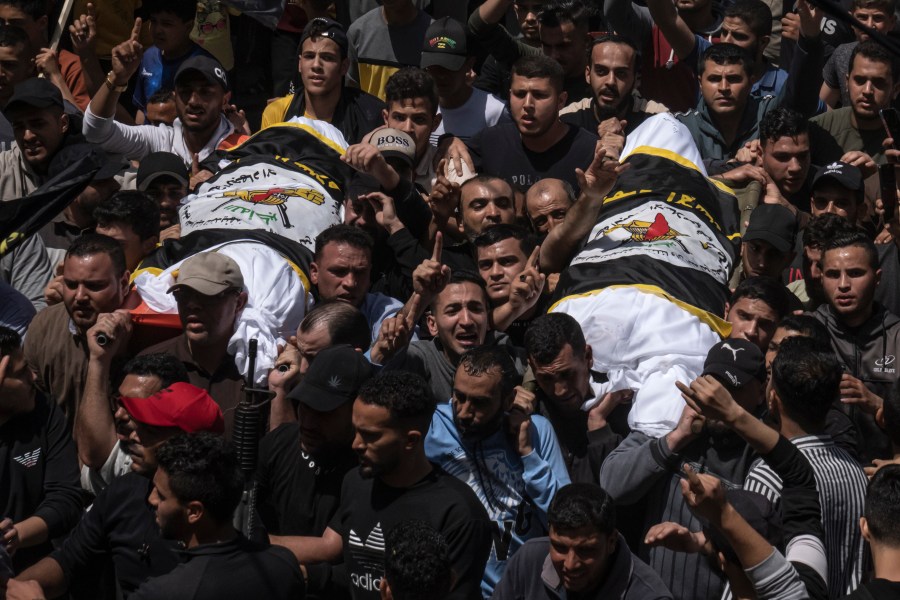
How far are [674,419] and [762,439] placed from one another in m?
1.17

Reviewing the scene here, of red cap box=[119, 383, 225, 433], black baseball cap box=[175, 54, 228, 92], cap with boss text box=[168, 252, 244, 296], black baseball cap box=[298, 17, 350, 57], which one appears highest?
black baseball cap box=[298, 17, 350, 57]

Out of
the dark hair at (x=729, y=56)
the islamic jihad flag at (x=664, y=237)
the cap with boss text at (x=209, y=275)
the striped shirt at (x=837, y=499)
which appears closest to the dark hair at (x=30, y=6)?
the cap with boss text at (x=209, y=275)

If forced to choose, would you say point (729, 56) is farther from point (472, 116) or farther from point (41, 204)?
point (41, 204)

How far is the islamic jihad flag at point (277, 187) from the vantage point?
7473mm

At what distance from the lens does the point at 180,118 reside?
861 cm

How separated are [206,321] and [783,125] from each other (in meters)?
3.43

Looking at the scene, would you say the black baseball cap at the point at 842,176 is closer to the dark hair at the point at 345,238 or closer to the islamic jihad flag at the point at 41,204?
the dark hair at the point at 345,238

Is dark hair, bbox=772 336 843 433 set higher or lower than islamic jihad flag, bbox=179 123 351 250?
higher

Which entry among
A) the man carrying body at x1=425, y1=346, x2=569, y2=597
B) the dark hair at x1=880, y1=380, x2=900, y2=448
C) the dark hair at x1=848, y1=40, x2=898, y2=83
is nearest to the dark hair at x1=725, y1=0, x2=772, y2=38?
the dark hair at x1=848, y1=40, x2=898, y2=83

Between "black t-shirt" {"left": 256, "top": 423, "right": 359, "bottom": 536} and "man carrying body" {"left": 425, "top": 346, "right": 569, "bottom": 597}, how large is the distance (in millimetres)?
405

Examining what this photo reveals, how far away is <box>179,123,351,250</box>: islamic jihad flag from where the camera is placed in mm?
7473

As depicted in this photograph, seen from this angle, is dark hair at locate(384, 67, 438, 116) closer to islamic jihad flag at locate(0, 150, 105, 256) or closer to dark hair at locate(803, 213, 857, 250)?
islamic jihad flag at locate(0, 150, 105, 256)

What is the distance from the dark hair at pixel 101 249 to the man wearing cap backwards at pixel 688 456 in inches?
96.0

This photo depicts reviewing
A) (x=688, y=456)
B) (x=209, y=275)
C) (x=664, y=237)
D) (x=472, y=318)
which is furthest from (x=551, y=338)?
(x=209, y=275)
